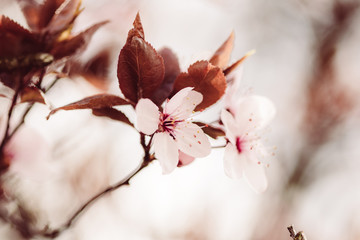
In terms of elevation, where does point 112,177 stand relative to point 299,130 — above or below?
below

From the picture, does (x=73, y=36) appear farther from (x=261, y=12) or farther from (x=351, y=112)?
(x=351, y=112)

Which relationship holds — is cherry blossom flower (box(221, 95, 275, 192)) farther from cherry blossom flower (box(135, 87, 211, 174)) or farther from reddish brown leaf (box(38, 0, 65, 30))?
reddish brown leaf (box(38, 0, 65, 30))

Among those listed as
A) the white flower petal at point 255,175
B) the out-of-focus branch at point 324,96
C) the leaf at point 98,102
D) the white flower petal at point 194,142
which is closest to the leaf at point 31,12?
the leaf at point 98,102

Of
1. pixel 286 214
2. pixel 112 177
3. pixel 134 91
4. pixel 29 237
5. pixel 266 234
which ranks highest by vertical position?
pixel 134 91

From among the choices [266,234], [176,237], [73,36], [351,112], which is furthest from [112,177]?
[351,112]

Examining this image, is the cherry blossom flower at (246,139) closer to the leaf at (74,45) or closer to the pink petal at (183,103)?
the pink petal at (183,103)

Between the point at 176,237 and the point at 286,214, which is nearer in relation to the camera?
the point at 176,237
